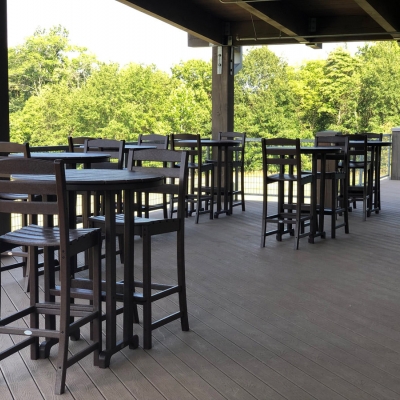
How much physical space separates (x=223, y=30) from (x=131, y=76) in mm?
18664

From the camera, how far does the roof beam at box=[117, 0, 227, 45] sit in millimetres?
7209

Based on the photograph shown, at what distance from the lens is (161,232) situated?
11.3 feet

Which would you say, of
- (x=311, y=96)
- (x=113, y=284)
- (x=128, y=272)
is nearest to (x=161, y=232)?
(x=128, y=272)

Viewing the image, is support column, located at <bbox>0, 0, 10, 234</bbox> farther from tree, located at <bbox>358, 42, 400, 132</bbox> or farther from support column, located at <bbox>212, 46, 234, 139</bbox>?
tree, located at <bbox>358, 42, 400, 132</bbox>

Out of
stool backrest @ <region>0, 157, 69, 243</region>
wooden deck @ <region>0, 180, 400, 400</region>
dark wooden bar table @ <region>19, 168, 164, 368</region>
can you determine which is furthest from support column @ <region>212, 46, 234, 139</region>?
stool backrest @ <region>0, 157, 69, 243</region>

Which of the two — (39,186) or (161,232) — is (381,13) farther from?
(39,186)

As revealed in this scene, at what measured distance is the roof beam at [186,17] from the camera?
721cm

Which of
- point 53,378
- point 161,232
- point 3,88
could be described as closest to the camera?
point 53,378

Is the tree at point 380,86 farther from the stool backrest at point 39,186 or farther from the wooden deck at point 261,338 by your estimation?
the stool backrest at point 39,186

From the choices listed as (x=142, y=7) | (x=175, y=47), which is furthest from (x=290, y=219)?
(x=175, y=47)

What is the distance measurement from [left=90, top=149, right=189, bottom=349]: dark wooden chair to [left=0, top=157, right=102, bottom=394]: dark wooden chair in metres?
0.30

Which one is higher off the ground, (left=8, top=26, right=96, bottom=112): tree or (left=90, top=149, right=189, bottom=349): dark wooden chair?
(left=8, top=26, right=96, bottom=112): tree

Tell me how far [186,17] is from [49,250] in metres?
5.69

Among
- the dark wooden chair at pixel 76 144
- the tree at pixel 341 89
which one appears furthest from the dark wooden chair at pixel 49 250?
the tree at pixel 341 89
